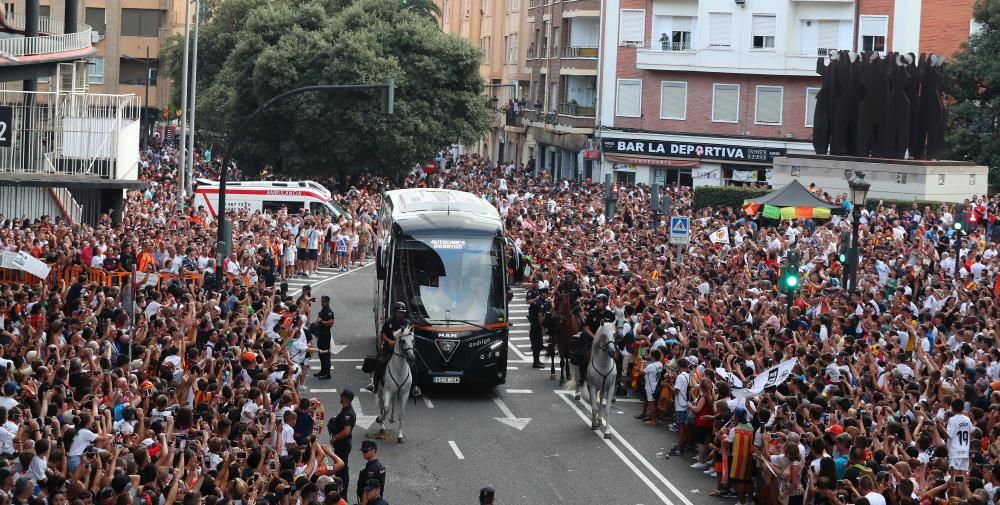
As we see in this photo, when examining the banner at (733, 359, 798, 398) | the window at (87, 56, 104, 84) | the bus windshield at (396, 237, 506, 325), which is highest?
the window at (87, 56, 104, 84)

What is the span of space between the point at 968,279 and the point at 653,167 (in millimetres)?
40601

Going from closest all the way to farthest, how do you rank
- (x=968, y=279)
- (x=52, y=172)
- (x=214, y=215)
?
(x=968, y=279)
(x=52, y=172)
(x=214, y=215)

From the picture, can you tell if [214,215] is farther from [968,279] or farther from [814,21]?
[814,21]

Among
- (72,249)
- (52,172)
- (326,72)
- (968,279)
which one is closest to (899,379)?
(968,279)

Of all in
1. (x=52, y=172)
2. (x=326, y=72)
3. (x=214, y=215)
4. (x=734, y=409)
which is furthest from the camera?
(x=326, y=72)

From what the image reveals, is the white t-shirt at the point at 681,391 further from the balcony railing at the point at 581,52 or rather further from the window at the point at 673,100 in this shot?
the balcony railing at the point at 581,52

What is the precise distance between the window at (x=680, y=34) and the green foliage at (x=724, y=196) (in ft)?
49.1

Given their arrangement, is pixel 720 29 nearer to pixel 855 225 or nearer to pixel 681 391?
pixel 855 225

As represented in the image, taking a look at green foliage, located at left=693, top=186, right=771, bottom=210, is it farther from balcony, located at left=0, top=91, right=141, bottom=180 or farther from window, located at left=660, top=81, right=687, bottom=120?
balcony, located at left=0, top=91, right=141, bottom=180

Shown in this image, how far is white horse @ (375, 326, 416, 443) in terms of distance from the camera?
21.1 m

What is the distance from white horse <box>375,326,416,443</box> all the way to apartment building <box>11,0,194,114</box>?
74374 millimetres

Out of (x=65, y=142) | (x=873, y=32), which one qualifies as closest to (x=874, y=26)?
(x=873, y=32)

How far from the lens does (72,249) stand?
2920 cm

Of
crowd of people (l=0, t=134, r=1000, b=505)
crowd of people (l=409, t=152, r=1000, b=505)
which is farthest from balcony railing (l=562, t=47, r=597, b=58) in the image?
crowd of people (l=0, t=134, r=1000, b=505)
